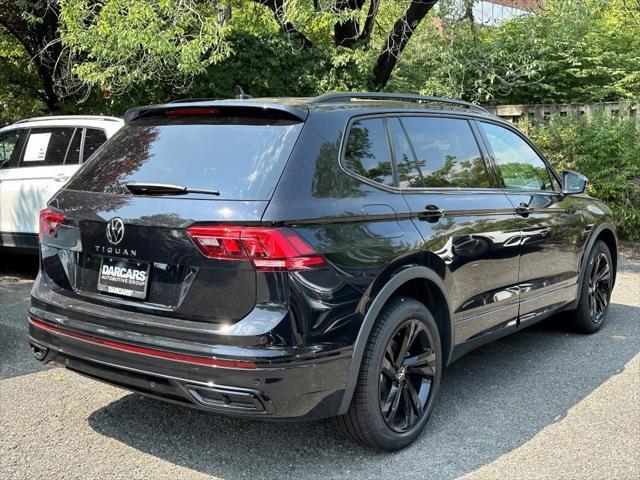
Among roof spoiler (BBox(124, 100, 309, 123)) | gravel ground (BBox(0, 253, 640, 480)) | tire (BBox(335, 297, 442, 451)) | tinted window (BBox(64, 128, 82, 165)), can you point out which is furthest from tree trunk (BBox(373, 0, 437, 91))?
tire (BBox(335, 297, 442, 451))

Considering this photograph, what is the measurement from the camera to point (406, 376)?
12.0 ft

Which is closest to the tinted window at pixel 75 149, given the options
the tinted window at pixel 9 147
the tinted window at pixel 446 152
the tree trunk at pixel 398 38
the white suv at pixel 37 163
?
the white suv at pixel 37 163

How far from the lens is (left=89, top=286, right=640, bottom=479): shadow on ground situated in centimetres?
339

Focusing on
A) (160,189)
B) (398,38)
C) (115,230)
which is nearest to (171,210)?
(160,189)

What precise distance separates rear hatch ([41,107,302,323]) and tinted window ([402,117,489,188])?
0.98 meters

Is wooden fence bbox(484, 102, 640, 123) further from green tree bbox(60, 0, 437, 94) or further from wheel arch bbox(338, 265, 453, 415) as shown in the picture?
wheel arch bbox(338, 265, 453, 415)

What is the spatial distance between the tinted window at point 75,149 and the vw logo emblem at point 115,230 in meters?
4.14

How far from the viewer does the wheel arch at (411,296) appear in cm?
317

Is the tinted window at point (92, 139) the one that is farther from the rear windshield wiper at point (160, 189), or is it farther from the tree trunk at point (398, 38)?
the tree trunk at point (398, 38)

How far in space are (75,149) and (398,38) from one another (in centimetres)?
603

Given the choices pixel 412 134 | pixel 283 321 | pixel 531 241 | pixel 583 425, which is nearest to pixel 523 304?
pixel 531 241

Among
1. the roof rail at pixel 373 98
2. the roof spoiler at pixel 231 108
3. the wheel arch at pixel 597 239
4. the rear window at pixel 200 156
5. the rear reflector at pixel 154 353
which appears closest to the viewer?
the rear reflector at pixel 154 353

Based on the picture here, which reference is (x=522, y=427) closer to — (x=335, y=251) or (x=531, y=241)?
(x=531, y=241)

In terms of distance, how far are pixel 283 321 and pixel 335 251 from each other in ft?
1.38
